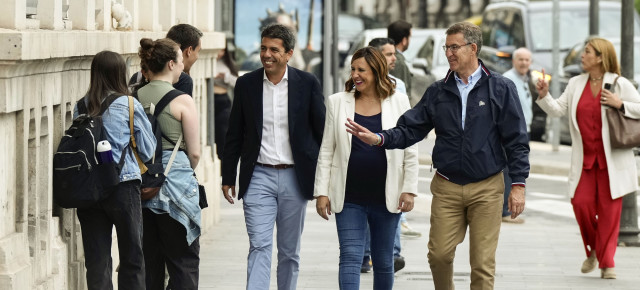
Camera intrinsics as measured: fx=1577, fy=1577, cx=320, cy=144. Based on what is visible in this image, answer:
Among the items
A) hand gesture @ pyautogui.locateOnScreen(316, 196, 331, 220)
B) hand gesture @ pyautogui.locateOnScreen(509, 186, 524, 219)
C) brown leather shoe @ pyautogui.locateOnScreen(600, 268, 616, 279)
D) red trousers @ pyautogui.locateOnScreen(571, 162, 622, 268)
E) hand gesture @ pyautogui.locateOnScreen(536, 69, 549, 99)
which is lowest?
brown leather shoe @ pyautogui.locateOnScreen(600, 268, 616, 279)

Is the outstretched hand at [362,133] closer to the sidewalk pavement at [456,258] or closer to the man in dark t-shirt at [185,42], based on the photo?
the man in dark t-shirt at [185,42]

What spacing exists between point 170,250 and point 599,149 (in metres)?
3.87

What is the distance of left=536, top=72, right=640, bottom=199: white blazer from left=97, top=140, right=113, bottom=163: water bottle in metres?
4.29

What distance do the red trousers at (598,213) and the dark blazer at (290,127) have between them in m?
2.97

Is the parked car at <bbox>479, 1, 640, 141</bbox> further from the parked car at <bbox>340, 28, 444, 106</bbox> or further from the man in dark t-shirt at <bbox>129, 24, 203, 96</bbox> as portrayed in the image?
the man in dark t-shirt at <bbox>129, 24, 203, 96</bbox>

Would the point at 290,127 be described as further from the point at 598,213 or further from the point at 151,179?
the point at 598,213

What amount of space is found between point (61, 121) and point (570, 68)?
14.5m

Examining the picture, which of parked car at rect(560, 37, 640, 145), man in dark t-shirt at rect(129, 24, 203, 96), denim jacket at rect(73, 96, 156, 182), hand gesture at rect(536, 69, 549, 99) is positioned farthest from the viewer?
parked car at rect(560, 37, 640, 145)

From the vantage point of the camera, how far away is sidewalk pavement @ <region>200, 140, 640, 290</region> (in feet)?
36.8

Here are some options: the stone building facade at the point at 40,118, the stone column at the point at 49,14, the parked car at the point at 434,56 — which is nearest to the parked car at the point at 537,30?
the parked car at the point at 434,56

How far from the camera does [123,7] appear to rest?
1064 cm

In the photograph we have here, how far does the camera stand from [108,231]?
8383 mm

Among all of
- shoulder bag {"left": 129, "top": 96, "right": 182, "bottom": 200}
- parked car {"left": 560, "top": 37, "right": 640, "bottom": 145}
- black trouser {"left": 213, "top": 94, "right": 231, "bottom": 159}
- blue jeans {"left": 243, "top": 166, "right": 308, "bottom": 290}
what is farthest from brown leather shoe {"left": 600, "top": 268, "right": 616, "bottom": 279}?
parked car {"left": 560, "top": 37, "right": 640, "bottom": 145}

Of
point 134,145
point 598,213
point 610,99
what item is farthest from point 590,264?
point 134,145
